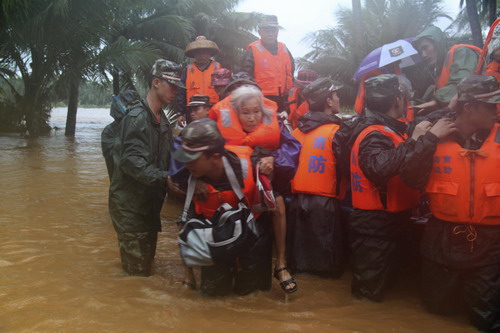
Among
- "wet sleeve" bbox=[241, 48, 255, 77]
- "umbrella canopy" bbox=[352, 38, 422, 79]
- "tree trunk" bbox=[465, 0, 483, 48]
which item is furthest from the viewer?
"tree trunk" bbox=[465, 0, 483, 48]

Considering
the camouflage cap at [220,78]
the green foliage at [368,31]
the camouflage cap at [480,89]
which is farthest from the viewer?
the green foliage at [368,31]

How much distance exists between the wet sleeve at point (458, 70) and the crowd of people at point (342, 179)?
0.05 feet

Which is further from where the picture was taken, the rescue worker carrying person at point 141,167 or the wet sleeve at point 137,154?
the rescue worker carrying person at point 141,167

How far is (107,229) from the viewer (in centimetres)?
641

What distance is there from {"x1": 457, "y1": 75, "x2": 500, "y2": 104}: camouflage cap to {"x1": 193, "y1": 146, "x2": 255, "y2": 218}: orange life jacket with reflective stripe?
1699 mm

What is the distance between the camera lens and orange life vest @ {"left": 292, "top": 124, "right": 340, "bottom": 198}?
4.68 meters

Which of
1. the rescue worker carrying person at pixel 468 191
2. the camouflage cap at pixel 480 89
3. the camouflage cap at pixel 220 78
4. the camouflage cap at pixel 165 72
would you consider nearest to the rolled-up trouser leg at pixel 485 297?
the rescue worker carrying person at pixel 468 191

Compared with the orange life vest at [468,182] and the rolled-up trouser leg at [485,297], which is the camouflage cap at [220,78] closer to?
the orange life vest at [468,182]

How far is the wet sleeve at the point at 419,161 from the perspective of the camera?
3.52 meters

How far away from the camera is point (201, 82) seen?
689cm

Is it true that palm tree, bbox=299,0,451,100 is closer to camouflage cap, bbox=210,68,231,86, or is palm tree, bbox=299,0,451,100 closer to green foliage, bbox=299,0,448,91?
green foliage, bbox=299,0,448,91

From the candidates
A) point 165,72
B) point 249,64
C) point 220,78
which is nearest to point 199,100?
point 220,78

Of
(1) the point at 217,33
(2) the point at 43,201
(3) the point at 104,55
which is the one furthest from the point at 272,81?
(1) the point at 217,33

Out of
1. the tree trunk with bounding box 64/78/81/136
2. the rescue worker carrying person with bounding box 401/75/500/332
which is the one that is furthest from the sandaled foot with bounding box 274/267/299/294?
the tree trunk with bounding box 64/78/81/136
